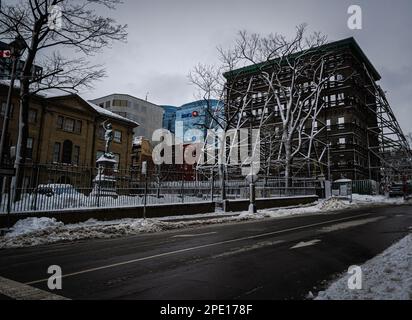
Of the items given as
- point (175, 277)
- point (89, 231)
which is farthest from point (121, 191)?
point (175, 277)

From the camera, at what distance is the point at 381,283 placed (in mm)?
4641

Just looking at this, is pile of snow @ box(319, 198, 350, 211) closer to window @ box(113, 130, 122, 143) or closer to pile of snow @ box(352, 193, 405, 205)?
pile of snow @ box(352, 193, 405, 205)

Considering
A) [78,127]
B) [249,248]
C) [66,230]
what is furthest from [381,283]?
[78,127]

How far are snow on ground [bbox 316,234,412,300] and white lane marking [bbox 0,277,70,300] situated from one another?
372 centimetres

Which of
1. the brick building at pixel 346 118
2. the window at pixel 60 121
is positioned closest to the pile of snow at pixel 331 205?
the brick building at pixel 346 118

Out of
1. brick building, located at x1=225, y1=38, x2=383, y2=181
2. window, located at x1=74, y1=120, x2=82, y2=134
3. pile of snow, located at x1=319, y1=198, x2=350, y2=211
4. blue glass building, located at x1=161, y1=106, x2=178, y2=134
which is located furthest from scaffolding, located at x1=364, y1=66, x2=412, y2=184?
blue glass building, located at x1=161, y1=106, x2=178, y2=134

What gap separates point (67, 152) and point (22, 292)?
36.9 meters

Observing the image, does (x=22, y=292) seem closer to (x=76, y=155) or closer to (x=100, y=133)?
(x=76, y=155)

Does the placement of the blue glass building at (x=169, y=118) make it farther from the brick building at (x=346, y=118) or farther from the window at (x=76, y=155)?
the window at (x=76, y=155)

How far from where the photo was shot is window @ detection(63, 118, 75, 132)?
127 feet

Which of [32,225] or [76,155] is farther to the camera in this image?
[76,155]
